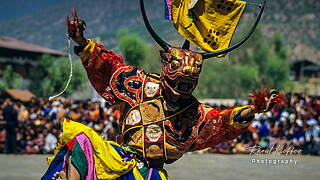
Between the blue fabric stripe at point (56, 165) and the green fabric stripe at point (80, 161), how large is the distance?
0.75 ft

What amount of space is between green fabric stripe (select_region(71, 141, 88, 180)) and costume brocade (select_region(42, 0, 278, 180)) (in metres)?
0.01

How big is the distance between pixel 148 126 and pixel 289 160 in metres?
10.8

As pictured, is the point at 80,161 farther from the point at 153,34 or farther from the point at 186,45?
the point at 186,45

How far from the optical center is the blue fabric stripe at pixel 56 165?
595cm

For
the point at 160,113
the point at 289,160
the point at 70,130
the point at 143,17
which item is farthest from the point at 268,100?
the point at 289,160

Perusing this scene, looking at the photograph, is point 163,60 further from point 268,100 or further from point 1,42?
point 1,42

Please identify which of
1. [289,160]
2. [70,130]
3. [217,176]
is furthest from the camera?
[289,160]

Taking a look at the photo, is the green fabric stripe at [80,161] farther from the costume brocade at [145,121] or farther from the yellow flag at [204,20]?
the yellow flag at [204,20]

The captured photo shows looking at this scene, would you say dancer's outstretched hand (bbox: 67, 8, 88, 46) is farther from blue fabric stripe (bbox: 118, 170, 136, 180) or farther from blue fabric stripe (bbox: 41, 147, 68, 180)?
blue fabric stripe (bbox: 118, 170, 136, 180)

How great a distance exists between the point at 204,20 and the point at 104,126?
37.9 feet

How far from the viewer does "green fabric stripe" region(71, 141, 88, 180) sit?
579cm

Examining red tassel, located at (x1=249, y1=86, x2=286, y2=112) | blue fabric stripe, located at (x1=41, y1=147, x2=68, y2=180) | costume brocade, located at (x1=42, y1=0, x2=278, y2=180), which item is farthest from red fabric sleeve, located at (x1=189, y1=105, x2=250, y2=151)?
blue fabric stripe, located at (x1=41, y1=147, x2=68, y2=180)

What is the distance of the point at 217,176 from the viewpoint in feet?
41.7

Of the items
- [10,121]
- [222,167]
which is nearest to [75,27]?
→ [222,167]
